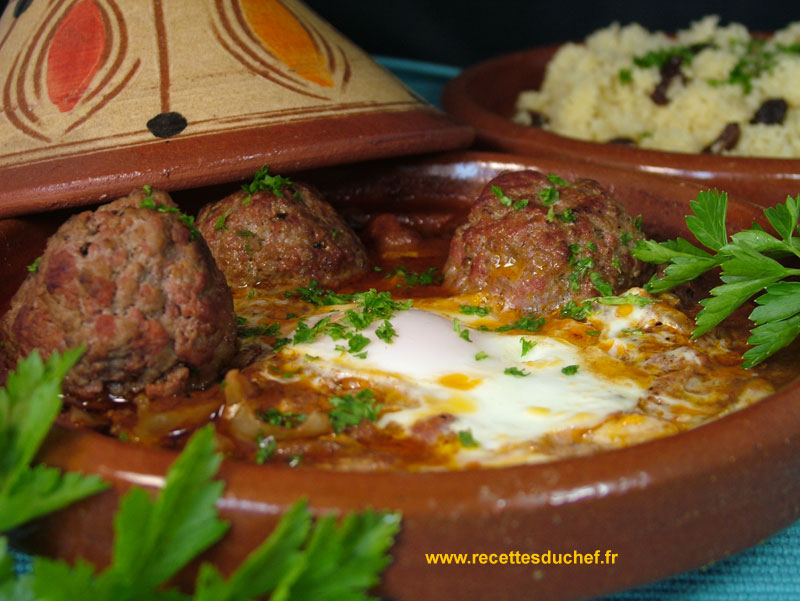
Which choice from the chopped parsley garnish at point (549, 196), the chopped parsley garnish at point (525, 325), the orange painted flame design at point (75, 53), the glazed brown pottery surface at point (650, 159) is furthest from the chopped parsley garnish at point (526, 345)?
the orange painted flame design at point (75, 53)

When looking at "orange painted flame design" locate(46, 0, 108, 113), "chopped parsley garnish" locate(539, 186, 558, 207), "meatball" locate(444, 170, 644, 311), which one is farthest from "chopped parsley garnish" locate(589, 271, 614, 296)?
"orange painted flame design" locate(46, 0, 108, 113)

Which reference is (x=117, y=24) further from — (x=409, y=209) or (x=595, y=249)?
(x=595, y=249)

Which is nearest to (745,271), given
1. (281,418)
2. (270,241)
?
(281,418)

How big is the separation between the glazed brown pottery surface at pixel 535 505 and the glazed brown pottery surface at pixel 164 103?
123 cm

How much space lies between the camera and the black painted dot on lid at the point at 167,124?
2932mm

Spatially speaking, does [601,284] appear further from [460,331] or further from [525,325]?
[460,331]

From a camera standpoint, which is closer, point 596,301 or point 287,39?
point 596,301

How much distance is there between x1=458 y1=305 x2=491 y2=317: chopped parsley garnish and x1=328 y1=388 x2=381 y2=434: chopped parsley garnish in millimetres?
607

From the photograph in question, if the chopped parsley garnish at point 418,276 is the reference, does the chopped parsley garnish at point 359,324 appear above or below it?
above

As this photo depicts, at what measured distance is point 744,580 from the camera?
2201 millimetres

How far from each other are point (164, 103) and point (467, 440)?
1597 mm

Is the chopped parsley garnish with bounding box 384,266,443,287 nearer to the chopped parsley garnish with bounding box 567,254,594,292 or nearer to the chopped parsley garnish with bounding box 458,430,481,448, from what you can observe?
the chopped parsley garnish with bounding box 567,254,594,292

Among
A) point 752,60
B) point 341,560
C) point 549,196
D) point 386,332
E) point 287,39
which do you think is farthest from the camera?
point 752,60

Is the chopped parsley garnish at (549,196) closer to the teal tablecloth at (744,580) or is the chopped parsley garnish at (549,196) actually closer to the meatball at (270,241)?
the meatball at (270,241)
